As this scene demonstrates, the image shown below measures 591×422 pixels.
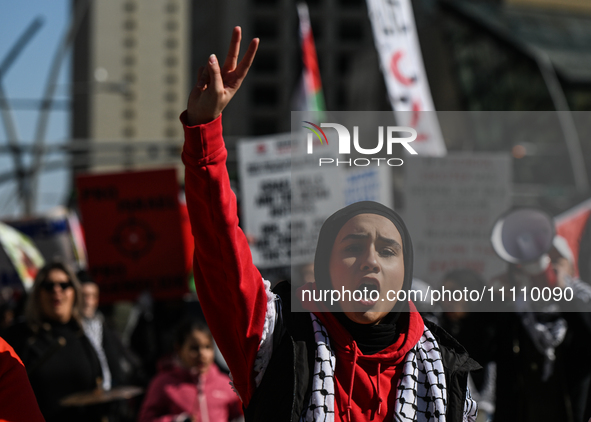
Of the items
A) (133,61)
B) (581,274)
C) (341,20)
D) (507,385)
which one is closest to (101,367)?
(507,385)

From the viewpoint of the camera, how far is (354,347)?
2016 millimetres

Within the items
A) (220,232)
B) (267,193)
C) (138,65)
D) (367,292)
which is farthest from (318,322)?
(138,65)

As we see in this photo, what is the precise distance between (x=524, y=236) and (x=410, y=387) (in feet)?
5.28

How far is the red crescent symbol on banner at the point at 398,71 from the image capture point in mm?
7777

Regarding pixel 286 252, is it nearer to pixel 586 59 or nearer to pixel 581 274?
pixel 581 274

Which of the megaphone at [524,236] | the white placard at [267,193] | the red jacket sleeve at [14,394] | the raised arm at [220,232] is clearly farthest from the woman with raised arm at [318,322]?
the white placard at [267,193]

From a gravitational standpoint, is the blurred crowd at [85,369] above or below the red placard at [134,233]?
below

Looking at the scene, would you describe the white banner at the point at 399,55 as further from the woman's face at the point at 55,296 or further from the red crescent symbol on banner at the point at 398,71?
the woman's face at the point at 55,296

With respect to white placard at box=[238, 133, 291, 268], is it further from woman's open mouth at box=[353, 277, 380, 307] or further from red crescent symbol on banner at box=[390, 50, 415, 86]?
woman's open mouth at box=[353, 277, 380, 307]

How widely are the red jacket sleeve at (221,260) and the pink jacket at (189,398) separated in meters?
2.41

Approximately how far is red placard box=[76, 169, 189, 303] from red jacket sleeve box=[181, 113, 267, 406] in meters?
5.72

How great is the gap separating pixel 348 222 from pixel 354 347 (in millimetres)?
330

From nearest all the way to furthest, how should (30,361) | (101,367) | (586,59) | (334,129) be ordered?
1. (334,129)
2. (30,361)
3. (101,367)
4. (586,59)

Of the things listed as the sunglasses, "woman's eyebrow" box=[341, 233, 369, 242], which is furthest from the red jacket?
the sunglasses
